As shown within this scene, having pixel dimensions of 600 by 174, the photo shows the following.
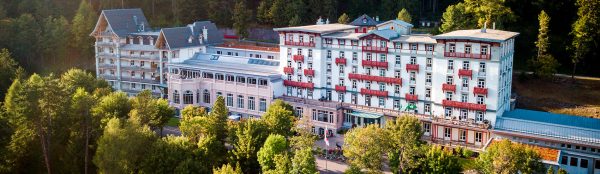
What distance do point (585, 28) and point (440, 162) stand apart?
36.7 meters

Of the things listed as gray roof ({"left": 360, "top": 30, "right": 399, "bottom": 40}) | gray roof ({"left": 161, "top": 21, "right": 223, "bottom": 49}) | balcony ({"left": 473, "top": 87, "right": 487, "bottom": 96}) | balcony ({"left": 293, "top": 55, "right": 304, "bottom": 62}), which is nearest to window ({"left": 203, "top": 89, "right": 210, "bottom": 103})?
gray roof ({"left": 161, "top": 21, "right": 223, "bottom": 49})

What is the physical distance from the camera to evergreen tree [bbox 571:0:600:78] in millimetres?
77625

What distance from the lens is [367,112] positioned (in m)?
73.1

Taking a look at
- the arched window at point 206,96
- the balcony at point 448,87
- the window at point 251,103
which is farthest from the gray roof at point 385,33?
the arched window at point 206,96

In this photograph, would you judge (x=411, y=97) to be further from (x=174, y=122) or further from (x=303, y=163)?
(x=174, y=122)

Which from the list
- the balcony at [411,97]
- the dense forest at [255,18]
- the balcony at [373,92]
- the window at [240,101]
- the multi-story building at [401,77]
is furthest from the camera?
the dense forest at [255,18]

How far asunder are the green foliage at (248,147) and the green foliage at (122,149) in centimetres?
828

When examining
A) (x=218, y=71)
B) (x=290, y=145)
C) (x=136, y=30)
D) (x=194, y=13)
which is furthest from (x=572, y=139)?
(x=194, y=13)

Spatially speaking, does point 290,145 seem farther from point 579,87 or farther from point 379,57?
point 579,87

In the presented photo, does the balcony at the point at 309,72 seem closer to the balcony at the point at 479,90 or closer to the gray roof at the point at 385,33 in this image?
the gray roof at the point at 385,33

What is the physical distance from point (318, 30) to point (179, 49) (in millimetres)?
23415

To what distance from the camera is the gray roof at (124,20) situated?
95.8 meters

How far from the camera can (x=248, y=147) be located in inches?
2269

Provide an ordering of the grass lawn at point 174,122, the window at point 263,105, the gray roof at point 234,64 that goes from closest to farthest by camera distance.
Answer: the window at point 263,105
the grass lawn at point 174,122
the gray roof at point 234,64
